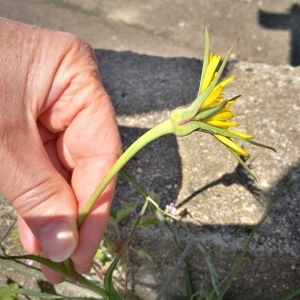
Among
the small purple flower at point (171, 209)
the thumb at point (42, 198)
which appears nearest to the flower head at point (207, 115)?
the thumb at point (42, 198)

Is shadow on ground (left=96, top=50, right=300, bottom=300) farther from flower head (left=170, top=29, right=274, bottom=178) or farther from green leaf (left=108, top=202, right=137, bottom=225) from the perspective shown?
flower head (left=170, top=29, right=274, bottom=178)

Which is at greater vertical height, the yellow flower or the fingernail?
the yellow flower

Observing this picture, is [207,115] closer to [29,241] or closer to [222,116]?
[222,116]

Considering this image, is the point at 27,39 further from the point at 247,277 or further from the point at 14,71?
the point at 247,277

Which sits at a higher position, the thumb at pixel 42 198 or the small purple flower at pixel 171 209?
the thumb at pixel 42 198

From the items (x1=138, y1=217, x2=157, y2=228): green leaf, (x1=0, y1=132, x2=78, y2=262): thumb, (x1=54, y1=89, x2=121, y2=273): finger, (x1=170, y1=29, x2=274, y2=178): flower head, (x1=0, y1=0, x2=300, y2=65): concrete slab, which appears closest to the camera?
(x1=170, y1=29, x2=274, y2=178): flower head

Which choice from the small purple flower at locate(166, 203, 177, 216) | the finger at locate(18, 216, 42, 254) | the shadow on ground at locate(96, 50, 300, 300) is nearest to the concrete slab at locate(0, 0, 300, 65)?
the shadow on ground at locate(96, 50, 300, 300)

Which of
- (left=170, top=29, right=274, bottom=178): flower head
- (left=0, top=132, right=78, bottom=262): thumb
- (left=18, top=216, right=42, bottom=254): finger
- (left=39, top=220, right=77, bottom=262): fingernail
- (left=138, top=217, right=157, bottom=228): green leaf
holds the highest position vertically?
(left=170, top=29, right=274, bottom=178): flower head

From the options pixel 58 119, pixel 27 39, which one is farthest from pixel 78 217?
pixel 27 39

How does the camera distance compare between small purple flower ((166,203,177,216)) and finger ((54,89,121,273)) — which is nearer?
finger ((54,89,121,273))

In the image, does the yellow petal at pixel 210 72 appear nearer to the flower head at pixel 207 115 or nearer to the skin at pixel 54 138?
the flower head at pixel 207 115
